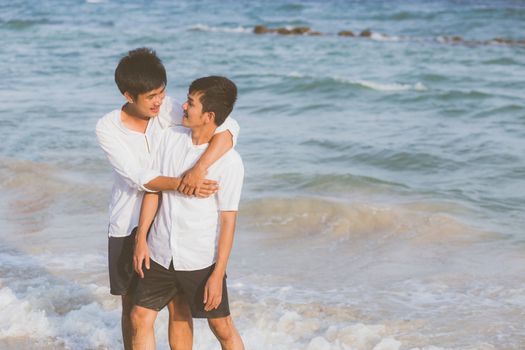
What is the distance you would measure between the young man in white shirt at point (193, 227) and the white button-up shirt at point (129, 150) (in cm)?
9

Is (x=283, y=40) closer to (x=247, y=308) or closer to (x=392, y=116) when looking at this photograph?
(x=392, y=116)

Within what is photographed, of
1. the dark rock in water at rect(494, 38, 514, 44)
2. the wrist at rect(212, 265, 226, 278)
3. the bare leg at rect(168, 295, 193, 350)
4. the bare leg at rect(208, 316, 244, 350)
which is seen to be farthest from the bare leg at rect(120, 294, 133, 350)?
the dark rock in water at rect(494, 38, 514, 44)

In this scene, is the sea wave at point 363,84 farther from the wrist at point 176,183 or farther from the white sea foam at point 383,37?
the wrist at point 176,183

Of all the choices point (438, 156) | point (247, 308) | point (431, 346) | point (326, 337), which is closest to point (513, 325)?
point (431, 346)

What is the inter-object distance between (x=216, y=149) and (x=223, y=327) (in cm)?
79

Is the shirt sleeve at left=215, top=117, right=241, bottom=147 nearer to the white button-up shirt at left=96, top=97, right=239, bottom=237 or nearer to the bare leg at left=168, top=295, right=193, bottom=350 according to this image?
the white button-up shirt at left=96, top=97, right=239, bottom=237

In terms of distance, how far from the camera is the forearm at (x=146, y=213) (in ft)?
11.8

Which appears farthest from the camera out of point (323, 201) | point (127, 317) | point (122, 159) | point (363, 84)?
point (363, 84)

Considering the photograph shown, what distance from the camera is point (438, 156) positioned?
9812 millimetres

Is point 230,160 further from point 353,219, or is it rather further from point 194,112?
point 353,219

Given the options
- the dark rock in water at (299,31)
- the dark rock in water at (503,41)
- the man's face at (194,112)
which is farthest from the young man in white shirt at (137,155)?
the dark rock in water at (299,31)

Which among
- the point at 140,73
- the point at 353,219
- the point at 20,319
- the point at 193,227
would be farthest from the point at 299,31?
the point at 193,227

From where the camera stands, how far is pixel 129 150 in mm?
3707

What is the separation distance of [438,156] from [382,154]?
2.13ft
